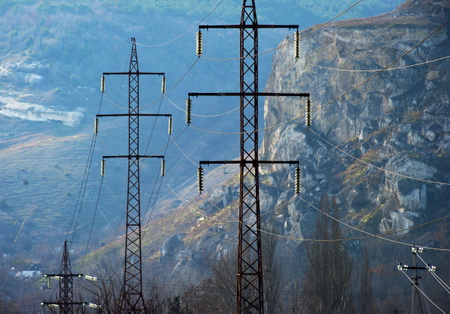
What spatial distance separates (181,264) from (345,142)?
110 feet

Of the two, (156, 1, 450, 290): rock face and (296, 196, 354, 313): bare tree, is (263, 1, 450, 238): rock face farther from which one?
(296, 196, 354, 313): bare tree

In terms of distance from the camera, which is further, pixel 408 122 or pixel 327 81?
pixel 327 81

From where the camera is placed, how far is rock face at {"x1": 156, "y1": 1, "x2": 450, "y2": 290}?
480 ft

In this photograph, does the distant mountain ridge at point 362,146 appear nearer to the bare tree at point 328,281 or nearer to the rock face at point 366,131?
the rock face at point 366,131

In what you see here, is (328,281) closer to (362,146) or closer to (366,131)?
(362,146)

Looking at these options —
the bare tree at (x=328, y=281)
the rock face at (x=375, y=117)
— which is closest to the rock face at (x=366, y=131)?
the rock face at (x=375, y=117)

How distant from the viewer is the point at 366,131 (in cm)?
16800

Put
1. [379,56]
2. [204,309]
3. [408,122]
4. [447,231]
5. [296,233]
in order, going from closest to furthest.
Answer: [204,309], [447,231], [296,233], [408,122], [379,56]

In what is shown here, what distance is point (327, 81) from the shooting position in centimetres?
17925

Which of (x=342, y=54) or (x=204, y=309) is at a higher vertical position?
(x=342, y=54)

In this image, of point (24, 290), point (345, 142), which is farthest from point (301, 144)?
point (24, 290)

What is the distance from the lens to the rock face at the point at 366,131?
480 ft

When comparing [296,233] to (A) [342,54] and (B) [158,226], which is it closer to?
(A) [342,54]

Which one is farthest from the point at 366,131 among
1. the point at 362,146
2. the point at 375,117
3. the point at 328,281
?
the point at 328,281
